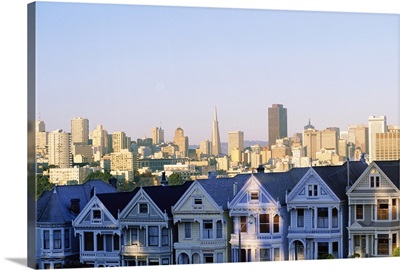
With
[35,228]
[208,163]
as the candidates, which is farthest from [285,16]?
[35,228]

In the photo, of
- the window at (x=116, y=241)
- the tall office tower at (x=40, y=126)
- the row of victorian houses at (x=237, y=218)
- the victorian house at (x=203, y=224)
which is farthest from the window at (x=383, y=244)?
the tall office tower at (x=40, y=126)

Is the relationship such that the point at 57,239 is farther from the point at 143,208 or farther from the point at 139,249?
the point at 143,208

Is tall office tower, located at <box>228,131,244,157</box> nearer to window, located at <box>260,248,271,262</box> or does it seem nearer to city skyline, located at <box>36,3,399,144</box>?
city skyline, located at <box>36,3,399,144</box>

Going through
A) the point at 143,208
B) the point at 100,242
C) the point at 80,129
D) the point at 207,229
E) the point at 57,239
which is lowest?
the point at 100,242

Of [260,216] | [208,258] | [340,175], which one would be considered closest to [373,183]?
[340,175]

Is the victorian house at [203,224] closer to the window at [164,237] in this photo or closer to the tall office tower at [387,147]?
the window at [164,237]

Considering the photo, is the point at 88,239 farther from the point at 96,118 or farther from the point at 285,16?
the point at 285,16
